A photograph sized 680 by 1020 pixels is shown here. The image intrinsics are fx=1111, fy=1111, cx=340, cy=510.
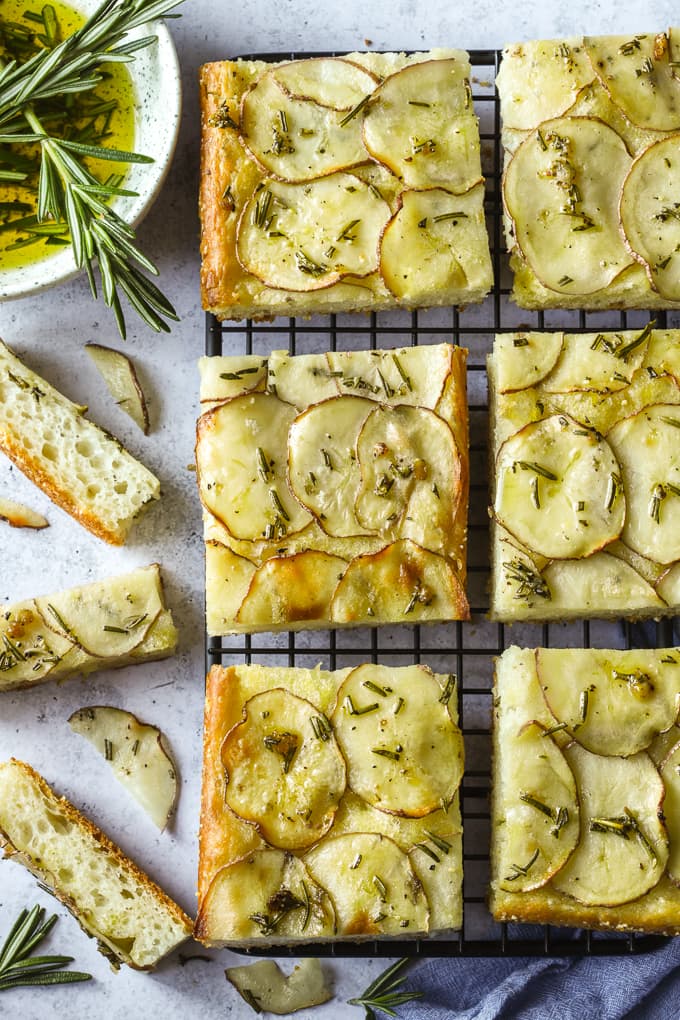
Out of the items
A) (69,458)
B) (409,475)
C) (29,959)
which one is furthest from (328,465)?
(29,959)

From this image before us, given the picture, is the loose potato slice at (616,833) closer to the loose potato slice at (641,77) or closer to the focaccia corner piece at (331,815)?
the focaccia corner piece at (331,815)

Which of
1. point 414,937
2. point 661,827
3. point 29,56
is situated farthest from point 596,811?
point 29,56

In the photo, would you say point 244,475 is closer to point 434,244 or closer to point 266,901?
point 434,244

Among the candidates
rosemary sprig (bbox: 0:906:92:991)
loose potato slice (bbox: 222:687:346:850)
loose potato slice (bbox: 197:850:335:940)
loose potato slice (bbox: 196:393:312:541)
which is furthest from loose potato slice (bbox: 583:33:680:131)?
rosemary sprig (bbox: 0:906:92:991)

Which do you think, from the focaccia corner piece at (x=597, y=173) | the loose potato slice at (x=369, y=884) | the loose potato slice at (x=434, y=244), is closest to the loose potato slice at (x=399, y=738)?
the loose potato slice at (x=369, y=884)

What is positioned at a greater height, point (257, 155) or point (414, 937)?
point (257, 155)

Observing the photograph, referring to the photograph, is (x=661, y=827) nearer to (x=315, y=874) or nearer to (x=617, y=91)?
(x=315, y=874)
